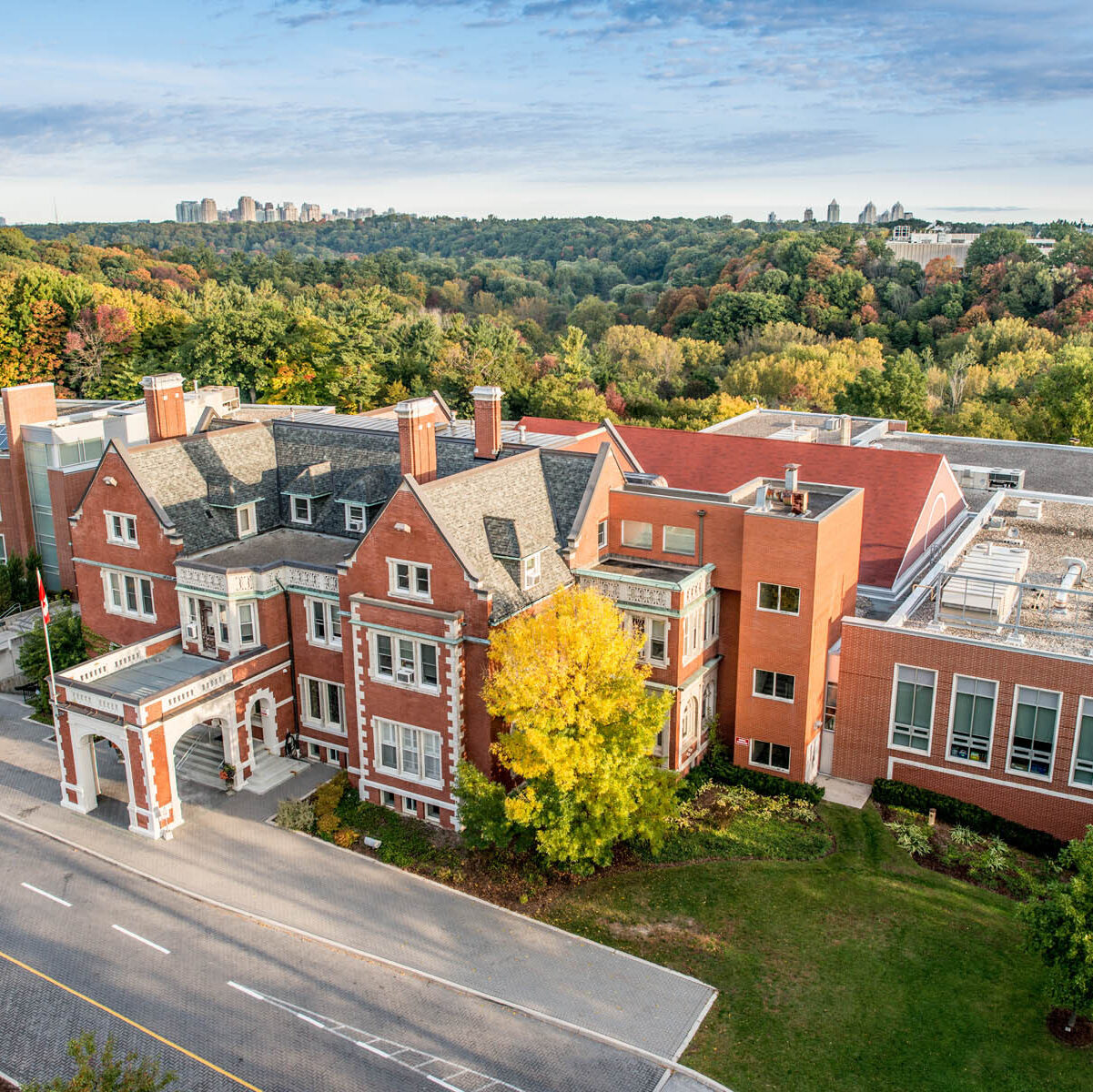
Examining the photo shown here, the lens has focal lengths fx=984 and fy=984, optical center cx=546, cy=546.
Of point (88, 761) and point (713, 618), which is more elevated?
point (713, 618)

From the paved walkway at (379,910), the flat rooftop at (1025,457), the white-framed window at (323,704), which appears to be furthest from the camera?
the flat rooftop at (1025,457)

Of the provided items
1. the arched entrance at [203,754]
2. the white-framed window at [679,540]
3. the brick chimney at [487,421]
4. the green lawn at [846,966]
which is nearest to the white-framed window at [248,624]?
the arched entrance at [203,754]

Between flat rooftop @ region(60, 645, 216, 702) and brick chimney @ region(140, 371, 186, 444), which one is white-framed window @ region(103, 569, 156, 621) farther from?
brick chimney @ region(140, 371, 186, 444)

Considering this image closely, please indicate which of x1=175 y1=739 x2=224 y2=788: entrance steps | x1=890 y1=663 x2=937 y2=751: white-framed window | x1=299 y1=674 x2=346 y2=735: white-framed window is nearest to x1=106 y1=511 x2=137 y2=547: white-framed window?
x1=175 y1=739 x2=224 y2=788: entrance steps

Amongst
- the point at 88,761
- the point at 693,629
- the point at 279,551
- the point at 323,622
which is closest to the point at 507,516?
the point at 693,629

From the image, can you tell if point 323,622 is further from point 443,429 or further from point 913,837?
point 913,837

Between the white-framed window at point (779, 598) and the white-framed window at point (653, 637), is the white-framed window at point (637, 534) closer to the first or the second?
the white-framed window at point (653, 637)
